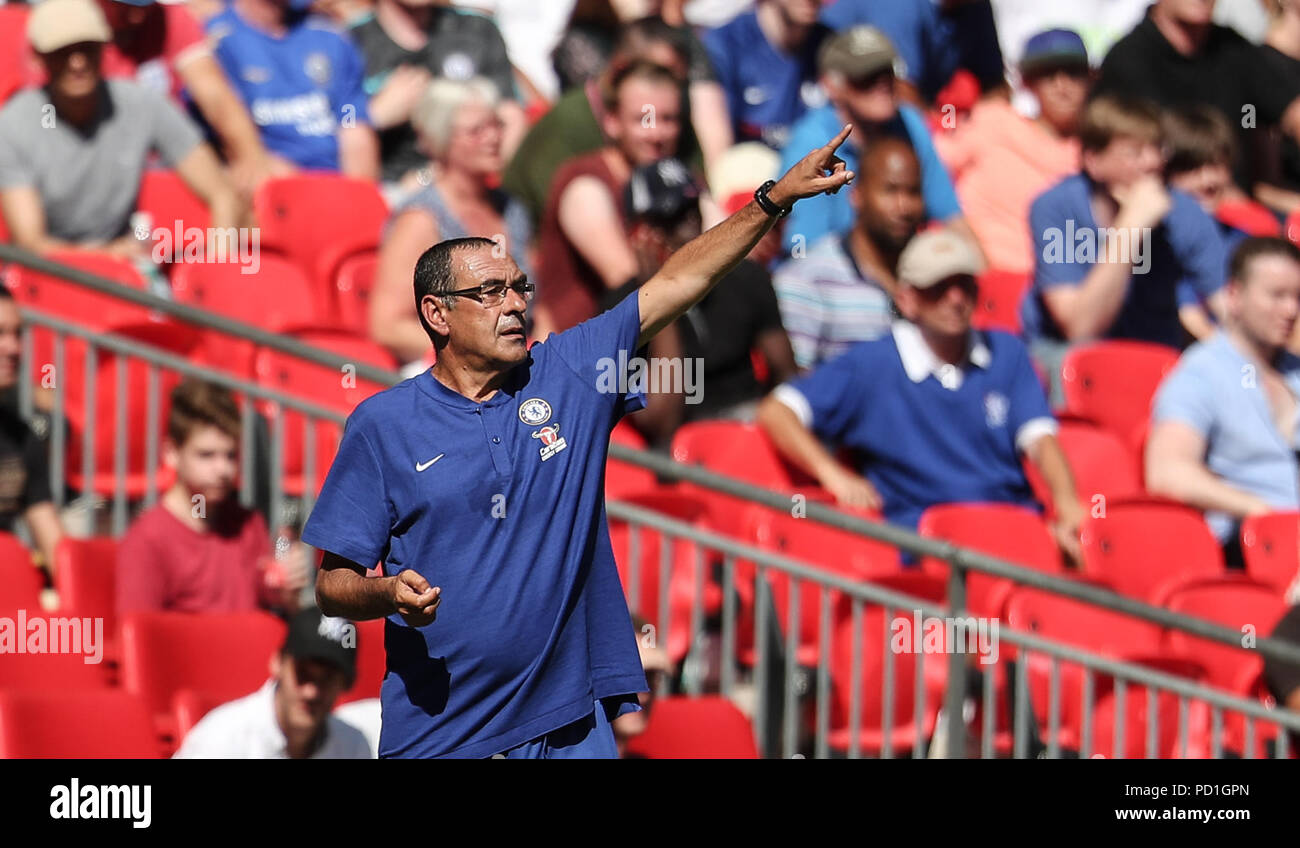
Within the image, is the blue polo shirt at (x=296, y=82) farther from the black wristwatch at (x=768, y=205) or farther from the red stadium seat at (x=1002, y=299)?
the black wristwatch at (x=768, y=205)

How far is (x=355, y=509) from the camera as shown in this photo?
177 inches

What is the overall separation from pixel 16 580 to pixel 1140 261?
5.04 m

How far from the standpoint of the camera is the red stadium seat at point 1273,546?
7887 mm

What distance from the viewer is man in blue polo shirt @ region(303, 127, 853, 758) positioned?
14.7 ft

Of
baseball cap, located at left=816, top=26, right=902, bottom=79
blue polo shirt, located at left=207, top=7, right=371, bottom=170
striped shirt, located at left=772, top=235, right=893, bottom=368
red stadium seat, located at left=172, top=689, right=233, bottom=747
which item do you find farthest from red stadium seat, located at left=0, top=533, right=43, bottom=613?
baseball cap, located at left=816, top=26, right=902, bottom=79

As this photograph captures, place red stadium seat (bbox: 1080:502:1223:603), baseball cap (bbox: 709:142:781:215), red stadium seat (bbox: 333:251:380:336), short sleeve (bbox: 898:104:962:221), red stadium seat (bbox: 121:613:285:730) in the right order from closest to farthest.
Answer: red stadium seat (bbox: 121:613:285:730)
red stadium seat (bbox: 1080:502:1223:603)
red stadium seat (bbox: 333:251:380:336)
short sleeve (bbox: 898:104:962:221)
baseball cap (bbox: 709:142:781:215)

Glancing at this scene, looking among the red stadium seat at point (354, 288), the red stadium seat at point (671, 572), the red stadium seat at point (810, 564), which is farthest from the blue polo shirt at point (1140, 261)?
the red stadium seat at point (354, 288)

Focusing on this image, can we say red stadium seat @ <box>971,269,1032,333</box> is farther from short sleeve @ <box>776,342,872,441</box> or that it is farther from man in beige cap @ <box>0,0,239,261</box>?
man in beige cap @ <box>0,0,239,261</box>

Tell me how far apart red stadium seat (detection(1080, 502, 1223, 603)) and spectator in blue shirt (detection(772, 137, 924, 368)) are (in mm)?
1167

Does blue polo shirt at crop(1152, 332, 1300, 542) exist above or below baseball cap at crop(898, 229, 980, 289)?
below

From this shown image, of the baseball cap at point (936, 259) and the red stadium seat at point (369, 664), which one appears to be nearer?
the red stadium seat at point (369, 664)

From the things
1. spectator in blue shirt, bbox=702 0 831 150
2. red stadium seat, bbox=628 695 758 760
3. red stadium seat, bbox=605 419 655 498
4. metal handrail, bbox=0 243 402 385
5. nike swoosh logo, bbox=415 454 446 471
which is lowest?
red stadium seat, bbox=628 695 758 760

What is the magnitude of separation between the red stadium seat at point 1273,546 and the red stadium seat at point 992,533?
783 mm
